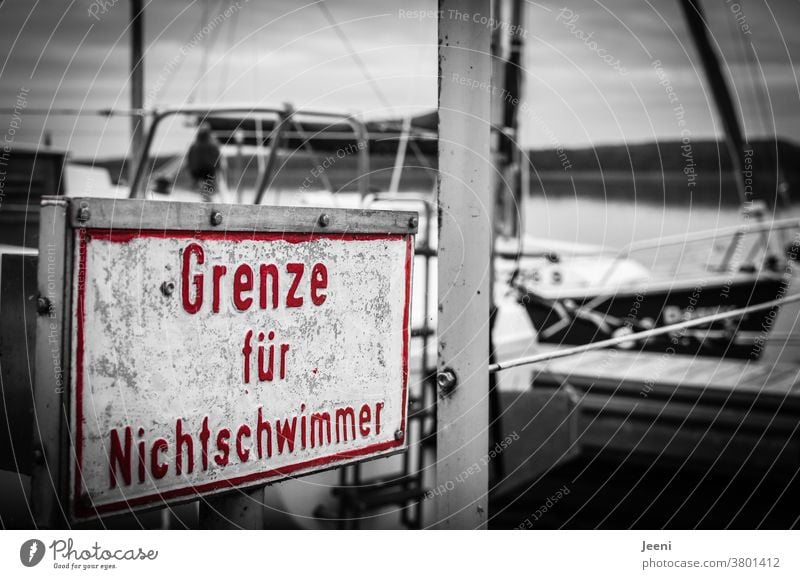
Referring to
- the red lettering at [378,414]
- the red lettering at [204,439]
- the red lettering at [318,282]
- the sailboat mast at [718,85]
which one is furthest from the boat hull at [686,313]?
the red lettering at [204,439]

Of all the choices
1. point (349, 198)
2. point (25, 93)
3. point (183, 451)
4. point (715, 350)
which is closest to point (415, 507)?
point (349, 198)

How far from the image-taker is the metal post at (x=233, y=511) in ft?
3.18

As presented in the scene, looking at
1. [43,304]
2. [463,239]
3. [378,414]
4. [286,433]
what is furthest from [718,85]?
[43,304]

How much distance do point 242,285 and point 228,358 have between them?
8cm

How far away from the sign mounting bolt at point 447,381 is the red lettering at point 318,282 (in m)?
0.25

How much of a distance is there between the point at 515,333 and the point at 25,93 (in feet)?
11.9

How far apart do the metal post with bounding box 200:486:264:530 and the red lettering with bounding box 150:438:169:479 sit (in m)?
0.14

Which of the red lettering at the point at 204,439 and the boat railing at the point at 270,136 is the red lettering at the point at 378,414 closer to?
the red lettering at the point at 204,439

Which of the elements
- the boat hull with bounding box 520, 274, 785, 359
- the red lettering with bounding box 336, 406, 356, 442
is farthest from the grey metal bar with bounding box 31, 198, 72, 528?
the boat hull with bounding box 520, 274, 785, 359

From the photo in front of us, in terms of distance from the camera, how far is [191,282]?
A: 826 millimetres

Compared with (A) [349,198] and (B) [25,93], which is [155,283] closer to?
(B) [25,93]

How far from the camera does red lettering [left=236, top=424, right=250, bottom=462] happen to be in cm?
90

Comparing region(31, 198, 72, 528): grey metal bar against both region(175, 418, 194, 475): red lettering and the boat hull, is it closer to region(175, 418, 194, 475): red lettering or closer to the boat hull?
region(175, 418, 194, 475): red lettering

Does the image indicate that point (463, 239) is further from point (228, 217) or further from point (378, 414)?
point (228, 217)
